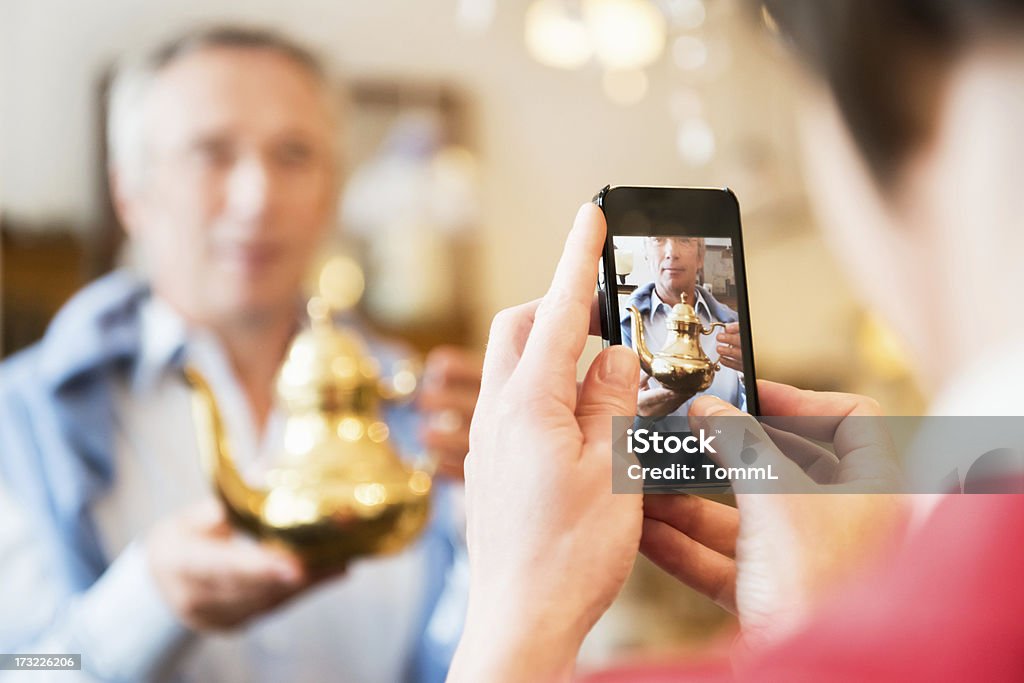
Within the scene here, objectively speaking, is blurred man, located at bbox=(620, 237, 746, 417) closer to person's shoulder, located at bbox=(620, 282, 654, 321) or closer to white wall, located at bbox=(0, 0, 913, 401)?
person's shoulder, located at bbox=(620, 282, 654, 321)

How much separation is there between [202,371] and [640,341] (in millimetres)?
794

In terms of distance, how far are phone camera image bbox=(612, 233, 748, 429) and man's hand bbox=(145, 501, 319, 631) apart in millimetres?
476

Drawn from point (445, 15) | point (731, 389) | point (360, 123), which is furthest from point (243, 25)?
point (731, 389)

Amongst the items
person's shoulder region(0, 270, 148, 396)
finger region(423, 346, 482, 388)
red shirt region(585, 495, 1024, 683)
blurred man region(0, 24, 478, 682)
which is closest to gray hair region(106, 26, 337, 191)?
blurred man region(0, 24, 478, 682)

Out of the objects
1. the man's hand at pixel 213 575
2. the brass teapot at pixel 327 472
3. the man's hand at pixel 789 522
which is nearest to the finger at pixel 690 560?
the man's hand at pixel 789 522

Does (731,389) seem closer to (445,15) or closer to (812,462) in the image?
(812,462)

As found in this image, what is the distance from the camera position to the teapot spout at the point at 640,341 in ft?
1.06

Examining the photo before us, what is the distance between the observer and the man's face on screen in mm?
335

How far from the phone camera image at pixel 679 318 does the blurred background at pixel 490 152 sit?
813 mm

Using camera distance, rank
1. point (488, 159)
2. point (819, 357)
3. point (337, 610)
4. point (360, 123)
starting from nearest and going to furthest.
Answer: point (337, 610)
point (360, 123)
point (488, 159)
point (819, 357)

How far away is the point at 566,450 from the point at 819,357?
1518 millimetres

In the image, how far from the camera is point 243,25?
1.20 metres

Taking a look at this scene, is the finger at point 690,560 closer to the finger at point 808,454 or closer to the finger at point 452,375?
the finger at point 808,454

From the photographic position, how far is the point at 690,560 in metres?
0.36
